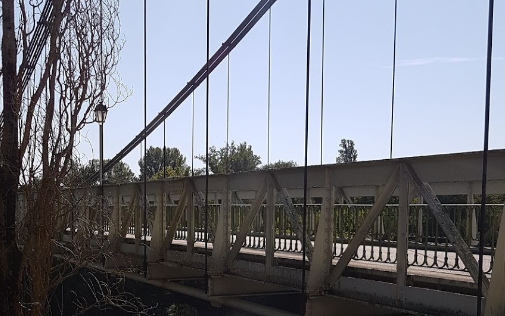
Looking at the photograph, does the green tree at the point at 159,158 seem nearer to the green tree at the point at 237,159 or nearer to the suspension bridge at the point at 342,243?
the green tree at the point at 237,159

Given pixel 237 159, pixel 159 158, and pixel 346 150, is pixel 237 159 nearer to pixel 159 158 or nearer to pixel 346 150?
pixel 346 150

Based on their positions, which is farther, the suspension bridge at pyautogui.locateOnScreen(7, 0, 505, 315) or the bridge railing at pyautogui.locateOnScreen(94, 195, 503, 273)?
the bridge railing at pyautogui.locateOnScreen(94, 195, 503, 273)

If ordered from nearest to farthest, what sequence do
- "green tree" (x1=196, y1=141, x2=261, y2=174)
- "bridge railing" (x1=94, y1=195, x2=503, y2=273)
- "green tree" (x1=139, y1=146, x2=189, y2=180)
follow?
"bridge railing" (x1=94, y1=195, x2=503, y2=273) → "green tree" (x1=196, y1=141, x2=261, y2=174) → "green tree" (x1=139, y1=146, x2=189, y2=180)

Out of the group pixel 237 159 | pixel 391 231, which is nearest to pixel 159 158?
pixel 237 159

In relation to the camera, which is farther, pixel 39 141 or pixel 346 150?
pixel 346 150

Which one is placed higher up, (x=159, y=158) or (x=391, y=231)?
(x=159, y=158)

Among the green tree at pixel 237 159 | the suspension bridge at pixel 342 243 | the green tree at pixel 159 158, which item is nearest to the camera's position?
the suspension bridge at pixel 342 243

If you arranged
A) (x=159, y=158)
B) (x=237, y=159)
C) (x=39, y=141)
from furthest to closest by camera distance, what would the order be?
(x=159, y=158) < (x=237, y=159) < (x=39, y=141)

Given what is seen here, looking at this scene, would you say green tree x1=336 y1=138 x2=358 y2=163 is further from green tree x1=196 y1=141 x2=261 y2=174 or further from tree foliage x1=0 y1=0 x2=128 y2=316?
tree foliage x1=0 y1=0 x2=128 y2=316

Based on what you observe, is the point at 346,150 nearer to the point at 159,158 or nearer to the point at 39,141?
the point at 159,158

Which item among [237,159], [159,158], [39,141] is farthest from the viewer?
[159,158]

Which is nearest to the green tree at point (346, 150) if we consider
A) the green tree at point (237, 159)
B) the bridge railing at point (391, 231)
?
the green tree at point (237, 159)

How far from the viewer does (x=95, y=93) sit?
6406 millimetres

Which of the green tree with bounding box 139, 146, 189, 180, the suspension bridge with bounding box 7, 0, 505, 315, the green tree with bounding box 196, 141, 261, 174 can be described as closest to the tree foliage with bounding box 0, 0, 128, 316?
the suspension bridge with bounding box 7, 0, 505, 315
